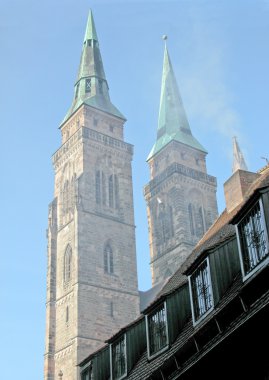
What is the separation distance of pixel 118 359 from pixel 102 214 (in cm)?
3700

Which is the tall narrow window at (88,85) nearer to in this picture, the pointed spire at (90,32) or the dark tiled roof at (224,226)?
the pointed spire at (90,32)

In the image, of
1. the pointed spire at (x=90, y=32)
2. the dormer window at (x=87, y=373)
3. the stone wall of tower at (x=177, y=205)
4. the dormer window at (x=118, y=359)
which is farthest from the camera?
the pointed spire at (x=90, y=32)

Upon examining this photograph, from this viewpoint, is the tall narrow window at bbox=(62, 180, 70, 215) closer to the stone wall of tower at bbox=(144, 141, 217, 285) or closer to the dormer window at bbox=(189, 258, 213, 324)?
the stone wall of tower at bbox=(144, 141, 217, 285)

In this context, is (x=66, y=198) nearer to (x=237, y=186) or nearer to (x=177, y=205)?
(x=177, y=205)

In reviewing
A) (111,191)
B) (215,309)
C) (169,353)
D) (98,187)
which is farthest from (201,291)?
(111,191)

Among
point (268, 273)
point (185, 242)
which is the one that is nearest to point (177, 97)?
point (185, 242)

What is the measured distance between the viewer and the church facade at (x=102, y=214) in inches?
1809

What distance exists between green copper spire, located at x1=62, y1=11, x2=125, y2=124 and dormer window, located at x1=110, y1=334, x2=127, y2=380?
4437 cm

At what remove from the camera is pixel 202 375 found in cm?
870

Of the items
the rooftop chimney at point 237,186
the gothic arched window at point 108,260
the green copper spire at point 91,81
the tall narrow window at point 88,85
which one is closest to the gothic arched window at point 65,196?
the gothic arched window at point 108,260

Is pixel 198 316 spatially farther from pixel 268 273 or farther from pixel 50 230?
pixel 50 230

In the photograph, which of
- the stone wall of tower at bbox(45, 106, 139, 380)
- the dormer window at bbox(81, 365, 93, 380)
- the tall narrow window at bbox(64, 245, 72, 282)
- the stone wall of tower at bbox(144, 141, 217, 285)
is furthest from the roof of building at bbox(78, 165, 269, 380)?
the stone wall of tower at bbox(144, 141, 217, 285)

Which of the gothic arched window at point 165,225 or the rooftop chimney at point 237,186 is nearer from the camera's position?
the rooftop chimney at point 237,186

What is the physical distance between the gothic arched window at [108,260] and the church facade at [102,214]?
3.0 inches
